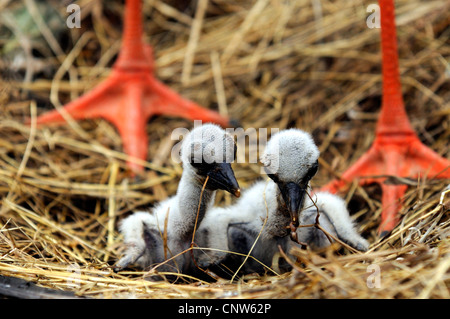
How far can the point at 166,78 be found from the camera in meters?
3.73

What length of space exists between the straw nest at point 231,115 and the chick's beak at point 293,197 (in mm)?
157

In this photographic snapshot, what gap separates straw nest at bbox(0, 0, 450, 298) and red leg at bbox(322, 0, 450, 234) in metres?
0.08

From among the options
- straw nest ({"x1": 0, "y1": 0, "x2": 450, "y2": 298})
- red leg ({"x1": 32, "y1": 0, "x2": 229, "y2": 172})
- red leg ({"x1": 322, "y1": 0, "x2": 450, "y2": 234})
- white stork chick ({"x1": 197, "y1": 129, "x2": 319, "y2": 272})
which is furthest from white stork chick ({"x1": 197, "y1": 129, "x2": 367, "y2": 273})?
red leg ({"x1": 32, "y1": 0, "x2": 229, "y2": 172})

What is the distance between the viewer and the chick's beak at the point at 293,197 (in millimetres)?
1811

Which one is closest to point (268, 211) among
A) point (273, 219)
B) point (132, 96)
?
point (273, 219)

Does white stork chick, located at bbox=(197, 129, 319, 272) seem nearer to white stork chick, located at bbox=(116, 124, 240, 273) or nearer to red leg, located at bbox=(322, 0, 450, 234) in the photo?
white stork chick, located at bbox=(116, 124, 240, 273)

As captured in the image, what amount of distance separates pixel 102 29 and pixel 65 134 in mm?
1192

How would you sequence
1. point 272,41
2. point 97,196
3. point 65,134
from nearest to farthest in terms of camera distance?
point 97,196, point 65,134, point 272,41

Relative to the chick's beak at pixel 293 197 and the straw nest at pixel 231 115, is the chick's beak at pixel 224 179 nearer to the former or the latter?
the chick's beak at pixel 293 197

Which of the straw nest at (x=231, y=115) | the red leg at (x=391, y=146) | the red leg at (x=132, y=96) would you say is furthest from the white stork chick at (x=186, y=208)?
the red leg at (x=132, y=96)

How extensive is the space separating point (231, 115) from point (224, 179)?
147 cm

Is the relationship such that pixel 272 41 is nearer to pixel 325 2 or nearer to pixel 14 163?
pixel 325 2
